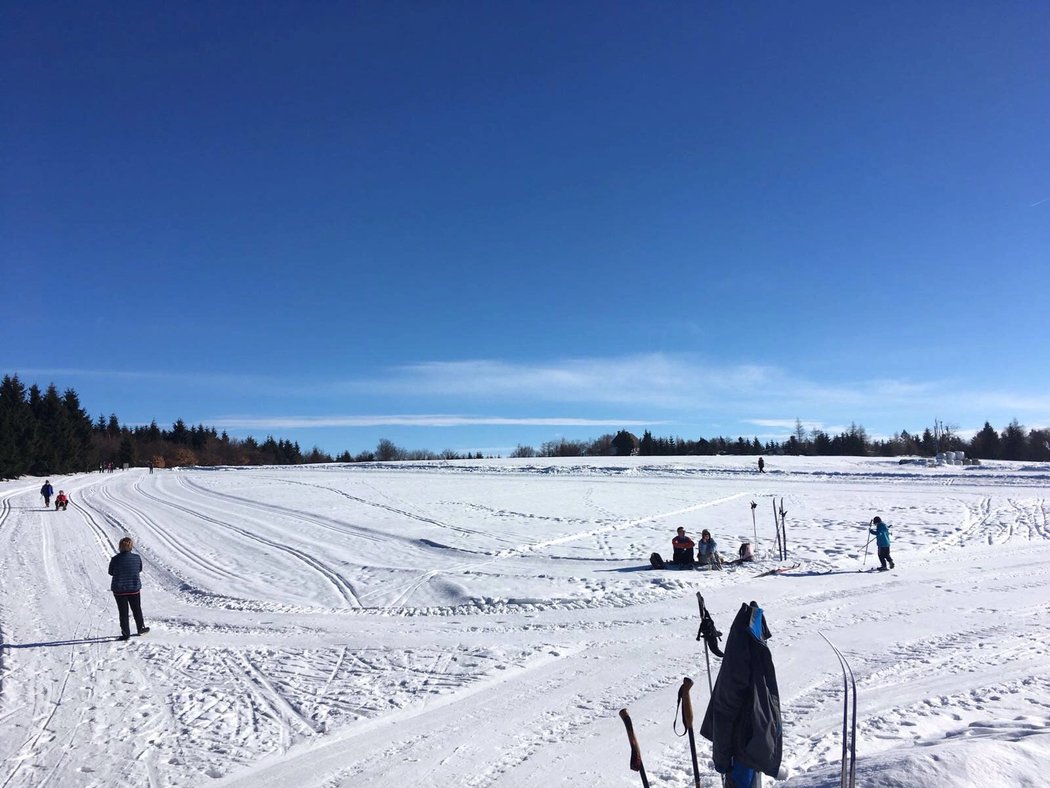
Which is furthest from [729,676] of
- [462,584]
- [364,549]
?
[364,549]

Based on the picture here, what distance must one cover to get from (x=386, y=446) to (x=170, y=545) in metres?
105

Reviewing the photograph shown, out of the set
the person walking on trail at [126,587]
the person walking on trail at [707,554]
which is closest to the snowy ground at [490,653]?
the person walking on trail at [126,587]

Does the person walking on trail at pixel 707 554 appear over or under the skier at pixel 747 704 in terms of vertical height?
under

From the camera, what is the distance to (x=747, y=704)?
4.05 meters

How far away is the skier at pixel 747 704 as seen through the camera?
3.97m

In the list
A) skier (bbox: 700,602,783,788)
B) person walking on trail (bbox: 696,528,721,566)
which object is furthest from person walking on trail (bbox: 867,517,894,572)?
skier (bbox: 700,602,783,788)

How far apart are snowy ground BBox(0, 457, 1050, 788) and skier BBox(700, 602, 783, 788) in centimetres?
121

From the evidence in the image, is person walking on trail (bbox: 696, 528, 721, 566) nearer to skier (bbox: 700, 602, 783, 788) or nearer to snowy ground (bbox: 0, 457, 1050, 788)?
snowy ground (bbox: 0, 457, 1050, 788)

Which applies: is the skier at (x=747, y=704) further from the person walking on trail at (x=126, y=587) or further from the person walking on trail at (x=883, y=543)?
the person walking on trail at (x=883, y=543)

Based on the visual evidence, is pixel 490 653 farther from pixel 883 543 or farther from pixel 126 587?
pixel 883 543

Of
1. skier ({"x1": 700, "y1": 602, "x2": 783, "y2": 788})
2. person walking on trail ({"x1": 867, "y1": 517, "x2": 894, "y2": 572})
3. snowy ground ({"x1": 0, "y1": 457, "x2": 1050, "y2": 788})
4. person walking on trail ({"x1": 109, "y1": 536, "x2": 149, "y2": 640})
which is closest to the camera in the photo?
skier ({"x1": 700, "y1": 602, "x2": 783, "y2": 788})

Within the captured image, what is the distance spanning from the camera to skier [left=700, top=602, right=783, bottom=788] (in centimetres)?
397

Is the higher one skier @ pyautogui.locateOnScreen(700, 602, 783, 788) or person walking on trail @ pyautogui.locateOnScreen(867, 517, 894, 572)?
skier @ pyautogui.locateOnScreen(700, 602, 783, 788)

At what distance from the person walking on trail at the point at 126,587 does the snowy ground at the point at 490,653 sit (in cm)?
38
